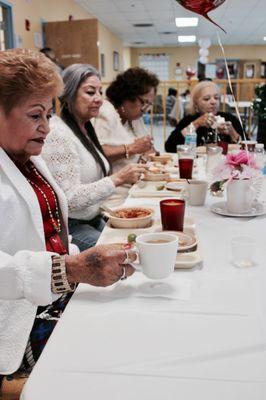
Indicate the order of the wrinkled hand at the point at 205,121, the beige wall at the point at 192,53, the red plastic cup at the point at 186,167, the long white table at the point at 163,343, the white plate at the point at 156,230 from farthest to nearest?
A: the beige wall at the point at 192,53
the wrinkled hand at the point at 205,121
the red plastic cup at the point at 186,167
the white plate at the point at 156,230
the long white table at the point at 163,343

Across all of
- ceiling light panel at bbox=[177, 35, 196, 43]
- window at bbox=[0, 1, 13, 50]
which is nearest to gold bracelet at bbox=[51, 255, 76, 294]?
window at bbox=[0, 1, 13, 50]

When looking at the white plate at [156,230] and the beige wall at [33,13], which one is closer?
the white plate at [156,230]

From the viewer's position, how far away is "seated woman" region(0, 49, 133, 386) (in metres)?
0.93

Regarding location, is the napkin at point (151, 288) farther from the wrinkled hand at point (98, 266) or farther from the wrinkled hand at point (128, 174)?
the wrinkled hand at point (128, 174)

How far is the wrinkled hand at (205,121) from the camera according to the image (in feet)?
11.2

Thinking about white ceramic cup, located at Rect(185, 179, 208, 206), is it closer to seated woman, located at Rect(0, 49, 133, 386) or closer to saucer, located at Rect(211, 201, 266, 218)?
saucer, located at Rect(211, 201, 266, 218)

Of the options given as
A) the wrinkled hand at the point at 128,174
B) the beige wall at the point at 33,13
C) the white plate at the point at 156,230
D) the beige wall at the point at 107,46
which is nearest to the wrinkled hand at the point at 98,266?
the white plate at the point at 156,230

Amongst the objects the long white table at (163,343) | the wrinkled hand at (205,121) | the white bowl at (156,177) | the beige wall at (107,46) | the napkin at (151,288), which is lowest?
the long white table at (163,343)

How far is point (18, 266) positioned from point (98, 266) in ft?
0.57

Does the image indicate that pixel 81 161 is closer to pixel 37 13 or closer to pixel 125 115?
pixel 125 115

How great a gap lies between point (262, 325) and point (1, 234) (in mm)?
690

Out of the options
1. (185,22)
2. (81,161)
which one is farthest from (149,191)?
(185,22)

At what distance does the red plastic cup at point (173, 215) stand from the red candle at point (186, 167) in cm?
85

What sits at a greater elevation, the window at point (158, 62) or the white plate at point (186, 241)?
the window at point (158, 62)
